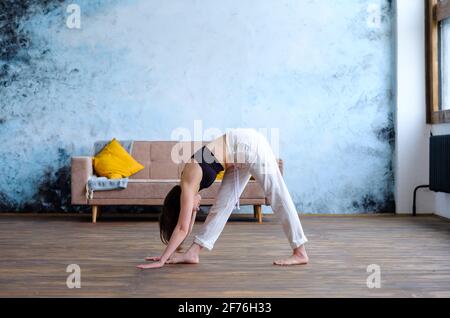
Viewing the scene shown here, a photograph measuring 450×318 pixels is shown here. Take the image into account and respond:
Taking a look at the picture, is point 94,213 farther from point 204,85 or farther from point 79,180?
point 204,85

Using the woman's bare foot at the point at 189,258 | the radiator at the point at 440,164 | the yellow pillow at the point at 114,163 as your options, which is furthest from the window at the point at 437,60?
the woman's bare foot at the point at 189,258

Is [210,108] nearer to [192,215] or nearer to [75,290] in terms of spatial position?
[192,215]

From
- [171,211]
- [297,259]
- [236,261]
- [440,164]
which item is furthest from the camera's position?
[440,164]

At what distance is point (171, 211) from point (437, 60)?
14.0 ft

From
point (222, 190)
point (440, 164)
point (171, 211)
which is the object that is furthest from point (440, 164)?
point (171, 211)

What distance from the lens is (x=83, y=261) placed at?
13.2 feet

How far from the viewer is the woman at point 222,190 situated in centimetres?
353

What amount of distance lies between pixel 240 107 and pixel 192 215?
11.3 ft

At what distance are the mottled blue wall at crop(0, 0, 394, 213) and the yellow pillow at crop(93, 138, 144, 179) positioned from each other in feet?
1.15

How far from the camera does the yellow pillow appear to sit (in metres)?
6.58

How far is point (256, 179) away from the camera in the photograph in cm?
378

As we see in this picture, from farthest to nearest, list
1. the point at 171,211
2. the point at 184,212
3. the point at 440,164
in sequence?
the point at 440,164 → the point at 171,211 → the point at 184,212

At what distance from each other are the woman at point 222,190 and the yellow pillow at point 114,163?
281cm

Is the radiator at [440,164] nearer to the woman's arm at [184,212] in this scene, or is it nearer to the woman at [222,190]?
the woman at [222,190]
